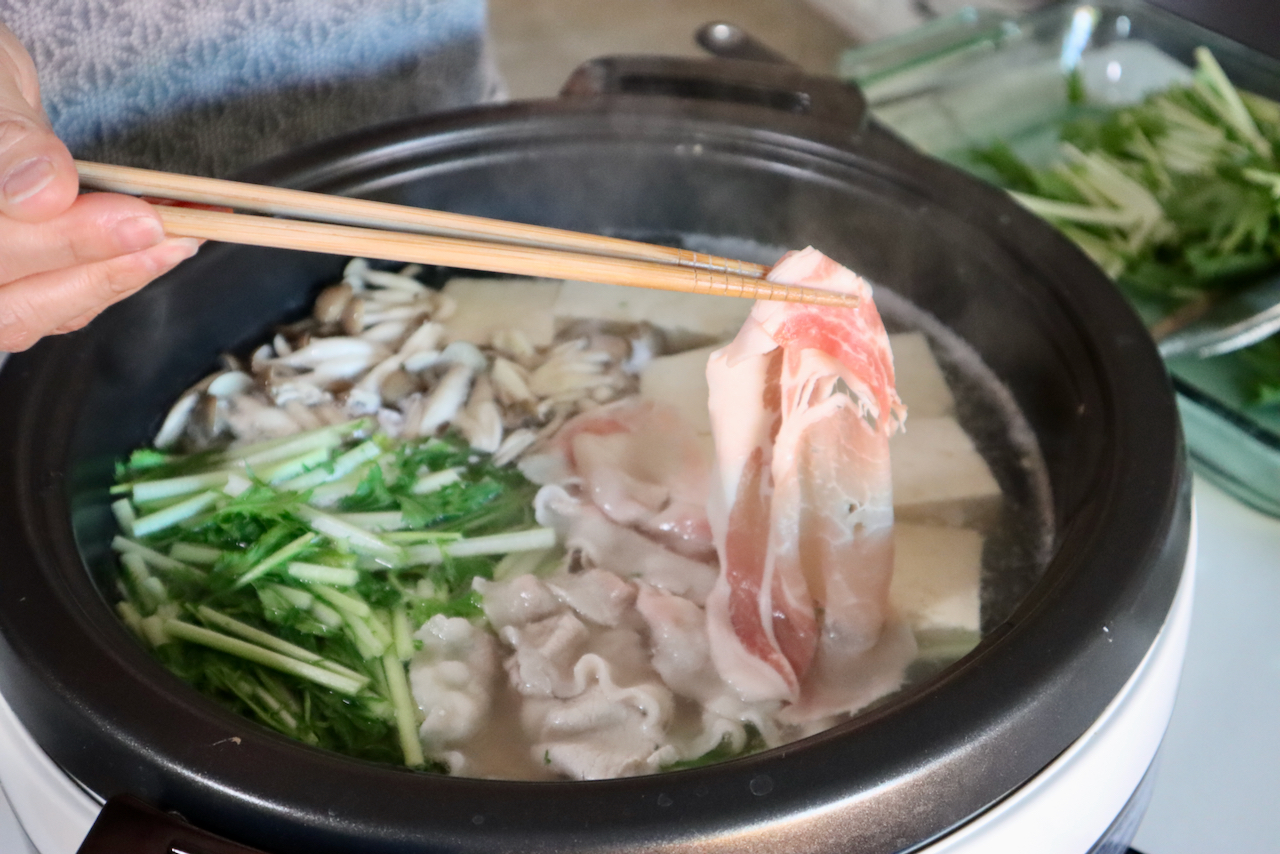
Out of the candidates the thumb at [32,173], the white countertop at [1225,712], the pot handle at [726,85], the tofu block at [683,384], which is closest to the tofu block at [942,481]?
the tofu block at [683,384]

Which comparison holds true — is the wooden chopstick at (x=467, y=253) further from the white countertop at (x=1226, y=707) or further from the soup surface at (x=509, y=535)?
the white countertop at (x=1226, y=707)

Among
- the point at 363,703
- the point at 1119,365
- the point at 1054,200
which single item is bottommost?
the point at 363,703

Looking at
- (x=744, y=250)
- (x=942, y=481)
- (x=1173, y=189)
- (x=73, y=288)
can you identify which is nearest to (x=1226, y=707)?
(x=942, y=481)

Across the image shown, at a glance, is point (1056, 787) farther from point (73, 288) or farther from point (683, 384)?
point (73, 288)

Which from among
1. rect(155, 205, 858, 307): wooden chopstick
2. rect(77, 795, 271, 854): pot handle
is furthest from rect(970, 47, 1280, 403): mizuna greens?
rect(77, 795, 271, 854): pot handle

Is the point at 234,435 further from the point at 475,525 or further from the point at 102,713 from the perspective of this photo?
the point at 102,713

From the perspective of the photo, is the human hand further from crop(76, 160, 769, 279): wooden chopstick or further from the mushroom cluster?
the mushroom cluster

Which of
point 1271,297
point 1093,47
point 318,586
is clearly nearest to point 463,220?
point 318,586
